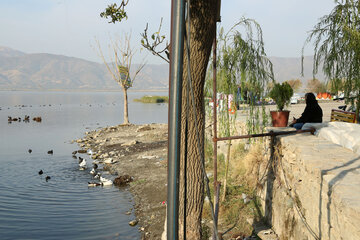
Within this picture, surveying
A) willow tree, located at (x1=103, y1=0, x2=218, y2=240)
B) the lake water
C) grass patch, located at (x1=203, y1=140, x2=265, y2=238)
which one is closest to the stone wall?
grass patch, located at (x1=203, y1=140, x2=265, y2=238)

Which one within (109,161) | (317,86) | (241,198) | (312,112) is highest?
(317,86)

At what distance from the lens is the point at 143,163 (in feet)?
39.7

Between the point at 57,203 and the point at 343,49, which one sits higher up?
the point at 343,49

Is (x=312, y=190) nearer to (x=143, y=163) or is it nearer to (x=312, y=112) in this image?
(x=312, y=112)

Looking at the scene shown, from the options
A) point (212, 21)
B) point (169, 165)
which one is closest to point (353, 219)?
point (169, 165)

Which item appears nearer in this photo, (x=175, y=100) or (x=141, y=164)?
(x=175, y=100)

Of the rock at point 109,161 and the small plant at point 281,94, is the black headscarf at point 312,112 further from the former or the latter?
the rock at point 109,161

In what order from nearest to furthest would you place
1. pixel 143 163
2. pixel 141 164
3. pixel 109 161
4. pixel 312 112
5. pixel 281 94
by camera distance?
1. pixel 312 112
2. pixel 281 94
3. pixel 141 164
4. pixel 143 163
5. pixel 109 161

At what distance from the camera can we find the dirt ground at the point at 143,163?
7.59m

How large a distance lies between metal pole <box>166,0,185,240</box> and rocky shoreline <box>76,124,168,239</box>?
4.86m

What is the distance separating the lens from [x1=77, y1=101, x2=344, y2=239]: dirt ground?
7590 millimetres

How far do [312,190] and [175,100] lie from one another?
2417mm

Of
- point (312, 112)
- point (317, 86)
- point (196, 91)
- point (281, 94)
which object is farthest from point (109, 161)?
point (317, 86)

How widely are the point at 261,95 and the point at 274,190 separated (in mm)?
2153
